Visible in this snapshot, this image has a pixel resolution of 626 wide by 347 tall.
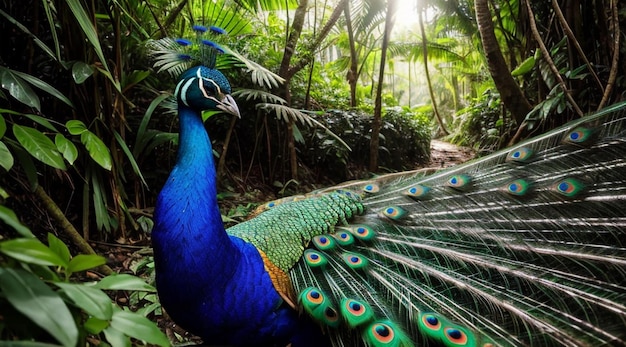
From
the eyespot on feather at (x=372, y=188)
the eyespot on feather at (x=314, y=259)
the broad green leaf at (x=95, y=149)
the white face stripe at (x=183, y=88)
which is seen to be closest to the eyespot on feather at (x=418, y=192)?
the eyespot on feather at (x=372, y=188)

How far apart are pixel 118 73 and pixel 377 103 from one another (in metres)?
2.83

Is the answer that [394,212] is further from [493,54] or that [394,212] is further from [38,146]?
[493,54]

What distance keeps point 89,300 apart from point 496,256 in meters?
1.61

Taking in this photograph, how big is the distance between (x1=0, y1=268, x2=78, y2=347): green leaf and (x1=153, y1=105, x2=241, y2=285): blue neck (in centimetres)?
93

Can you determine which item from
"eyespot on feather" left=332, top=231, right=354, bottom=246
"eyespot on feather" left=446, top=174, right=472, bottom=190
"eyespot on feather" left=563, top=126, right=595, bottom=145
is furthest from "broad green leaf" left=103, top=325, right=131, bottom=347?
"eyespot on feather" left=563, top=126, right=595, bottom=145

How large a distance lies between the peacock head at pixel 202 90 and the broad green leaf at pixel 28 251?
1.25 m

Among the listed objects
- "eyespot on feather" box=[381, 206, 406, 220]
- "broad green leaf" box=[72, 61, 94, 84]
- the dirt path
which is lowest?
the dirt path

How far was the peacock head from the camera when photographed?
67.8 inches

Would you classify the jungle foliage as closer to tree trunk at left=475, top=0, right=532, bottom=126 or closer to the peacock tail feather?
tree trunk at left=475, top=0, right=532, bottom=126

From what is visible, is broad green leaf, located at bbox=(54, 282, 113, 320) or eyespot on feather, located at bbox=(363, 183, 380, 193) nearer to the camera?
broad green leaf, located at bbox=(54, 282, 113, 320)

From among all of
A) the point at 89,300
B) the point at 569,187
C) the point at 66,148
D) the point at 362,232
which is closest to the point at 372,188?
the point at 362,232

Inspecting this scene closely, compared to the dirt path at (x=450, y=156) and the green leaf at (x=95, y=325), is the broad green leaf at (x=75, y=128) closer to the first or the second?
the green leaf at (x=95, y=325)

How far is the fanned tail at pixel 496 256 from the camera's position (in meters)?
1.43

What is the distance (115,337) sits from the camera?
0.69 metres
